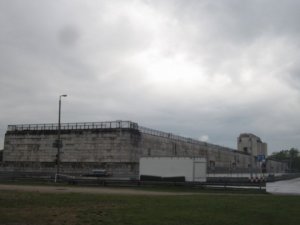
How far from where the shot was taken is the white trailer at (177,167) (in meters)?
45.5

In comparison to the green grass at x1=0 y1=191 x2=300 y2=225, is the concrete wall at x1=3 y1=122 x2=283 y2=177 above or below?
above

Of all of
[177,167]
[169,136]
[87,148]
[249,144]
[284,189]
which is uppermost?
[249,144]

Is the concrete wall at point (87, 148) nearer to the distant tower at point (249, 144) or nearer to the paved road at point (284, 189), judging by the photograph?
the paved road at point (284, 189)

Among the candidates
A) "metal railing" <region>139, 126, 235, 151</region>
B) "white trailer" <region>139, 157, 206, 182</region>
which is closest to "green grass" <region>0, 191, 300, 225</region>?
"white trailer" <region>139, 157, 206, 182</region>

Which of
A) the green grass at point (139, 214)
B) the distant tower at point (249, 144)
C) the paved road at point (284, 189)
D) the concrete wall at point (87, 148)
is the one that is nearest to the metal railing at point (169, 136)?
the concrete wall at point (87, 148)

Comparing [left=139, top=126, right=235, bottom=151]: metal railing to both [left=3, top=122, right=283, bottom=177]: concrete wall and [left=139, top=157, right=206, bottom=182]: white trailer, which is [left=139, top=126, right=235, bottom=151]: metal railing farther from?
[left=139, top=157, right=206, bottom=182]: white trailer

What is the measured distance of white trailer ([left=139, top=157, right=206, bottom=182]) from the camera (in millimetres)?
45469

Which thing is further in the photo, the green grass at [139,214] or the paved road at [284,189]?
the paved road at [284,189]

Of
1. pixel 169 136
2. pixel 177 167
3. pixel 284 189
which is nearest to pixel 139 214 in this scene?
pixel 177 167

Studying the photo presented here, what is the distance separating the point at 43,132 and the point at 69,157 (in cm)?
785

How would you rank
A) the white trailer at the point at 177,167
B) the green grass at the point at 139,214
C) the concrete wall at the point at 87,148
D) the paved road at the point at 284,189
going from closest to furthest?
the green grass at the point at 139,214 < the paved road at the point at 284,189 < the white trailer at the point at 177,167 < the concrete wall at the point at 87,148

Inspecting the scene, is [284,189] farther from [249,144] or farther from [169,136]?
[249,144]

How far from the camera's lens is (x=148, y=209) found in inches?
728

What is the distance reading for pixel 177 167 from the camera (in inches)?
A: 1820
